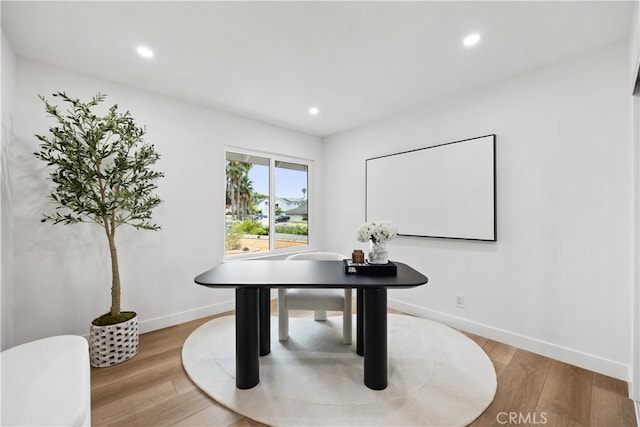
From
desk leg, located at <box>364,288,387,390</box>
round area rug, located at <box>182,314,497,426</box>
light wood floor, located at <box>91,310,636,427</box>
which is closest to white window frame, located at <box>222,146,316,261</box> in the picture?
round area rug, located at <box>182,314,497,426</box>

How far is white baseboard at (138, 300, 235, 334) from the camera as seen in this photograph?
9.39 feet

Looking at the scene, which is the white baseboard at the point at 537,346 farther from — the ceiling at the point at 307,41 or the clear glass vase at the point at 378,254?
the ceiling at the point at 307,41

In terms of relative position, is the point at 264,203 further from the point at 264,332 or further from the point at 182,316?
the point at 264,332

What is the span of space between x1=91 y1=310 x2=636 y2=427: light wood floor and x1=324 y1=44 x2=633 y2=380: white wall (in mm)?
280

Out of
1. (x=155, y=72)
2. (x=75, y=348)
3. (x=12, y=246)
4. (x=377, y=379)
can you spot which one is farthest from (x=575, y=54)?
(x=12, y=246)

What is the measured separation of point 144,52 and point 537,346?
4103 millimetres

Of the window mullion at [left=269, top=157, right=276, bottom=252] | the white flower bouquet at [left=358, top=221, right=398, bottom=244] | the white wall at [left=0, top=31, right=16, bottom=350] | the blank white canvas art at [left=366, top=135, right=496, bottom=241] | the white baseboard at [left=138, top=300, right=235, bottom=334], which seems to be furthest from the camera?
the window mullion at [left=269, top=157, right=276, bottom=252]

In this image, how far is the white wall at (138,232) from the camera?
2.27 meters

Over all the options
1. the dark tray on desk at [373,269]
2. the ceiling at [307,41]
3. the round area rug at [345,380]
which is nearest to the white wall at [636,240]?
the ceiling at [307,41]

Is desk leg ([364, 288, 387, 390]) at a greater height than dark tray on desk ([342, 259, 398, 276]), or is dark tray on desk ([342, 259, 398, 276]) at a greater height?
dark tray on desk ([342, 259, 398, 276])

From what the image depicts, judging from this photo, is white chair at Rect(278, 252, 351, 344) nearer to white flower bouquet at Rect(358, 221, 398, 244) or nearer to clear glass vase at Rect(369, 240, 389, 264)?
clear glass vase at Rect(369, 240, 389, 264)

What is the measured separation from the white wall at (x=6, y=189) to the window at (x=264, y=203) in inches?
74.2

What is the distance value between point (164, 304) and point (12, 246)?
1.32m

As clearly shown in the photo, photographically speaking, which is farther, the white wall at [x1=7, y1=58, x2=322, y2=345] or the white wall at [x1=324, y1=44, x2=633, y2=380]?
the white wall at [x1=7, y1=58, x2=322, y2=345]
